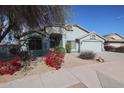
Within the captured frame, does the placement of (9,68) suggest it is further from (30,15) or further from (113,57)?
(113,57)

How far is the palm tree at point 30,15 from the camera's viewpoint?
384 inches

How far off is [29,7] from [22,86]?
16.8 feet

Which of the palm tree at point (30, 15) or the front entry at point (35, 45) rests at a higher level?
the palm tree at point (30, 15)

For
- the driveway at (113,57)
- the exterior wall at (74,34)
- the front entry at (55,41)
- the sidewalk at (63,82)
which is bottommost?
the sidewalk at (63,82)

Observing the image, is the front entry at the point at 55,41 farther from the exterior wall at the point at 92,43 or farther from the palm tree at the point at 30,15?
the palm tree at the point at 30,15

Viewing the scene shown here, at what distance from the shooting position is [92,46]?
89.0 feet

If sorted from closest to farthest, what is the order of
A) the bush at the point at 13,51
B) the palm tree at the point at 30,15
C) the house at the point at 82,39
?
the palm tree at the point at 30,15, the bush at the point at 13,51, the house at the point at 82,39

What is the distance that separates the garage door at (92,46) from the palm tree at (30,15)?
593 inches

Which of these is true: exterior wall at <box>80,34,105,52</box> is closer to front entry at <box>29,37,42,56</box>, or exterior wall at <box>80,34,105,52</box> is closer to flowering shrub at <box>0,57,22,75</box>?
front entry at <box>29,37,42,56</box>

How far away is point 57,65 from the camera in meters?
10.5

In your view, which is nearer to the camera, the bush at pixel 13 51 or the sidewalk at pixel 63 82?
the sidewalk at pixel 63 82

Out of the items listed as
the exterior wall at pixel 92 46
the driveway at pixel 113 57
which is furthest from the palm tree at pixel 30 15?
the exterior wall at pixel 92 46

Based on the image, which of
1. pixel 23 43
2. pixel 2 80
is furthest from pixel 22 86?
pixel 23 43

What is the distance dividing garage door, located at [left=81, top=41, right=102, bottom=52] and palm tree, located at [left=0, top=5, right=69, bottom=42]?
15.1 meters
